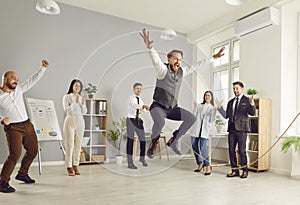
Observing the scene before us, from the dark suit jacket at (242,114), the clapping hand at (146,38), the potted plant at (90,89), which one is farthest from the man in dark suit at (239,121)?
the clapping hand at (146,38)

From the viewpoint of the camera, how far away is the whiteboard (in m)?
4.77

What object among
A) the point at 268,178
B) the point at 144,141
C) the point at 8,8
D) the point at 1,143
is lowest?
the point at 268,178

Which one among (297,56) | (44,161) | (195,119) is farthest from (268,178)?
(44,161)

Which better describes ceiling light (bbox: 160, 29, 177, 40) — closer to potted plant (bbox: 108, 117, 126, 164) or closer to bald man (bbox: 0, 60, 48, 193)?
potted plant (bbox: 108, 117, 126, 164)

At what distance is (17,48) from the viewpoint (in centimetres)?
526

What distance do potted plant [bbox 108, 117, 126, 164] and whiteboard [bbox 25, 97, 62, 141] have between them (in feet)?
9.10

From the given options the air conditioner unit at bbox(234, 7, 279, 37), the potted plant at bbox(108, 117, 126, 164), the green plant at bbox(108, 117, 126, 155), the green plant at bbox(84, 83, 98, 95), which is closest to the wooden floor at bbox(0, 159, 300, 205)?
the potted plant at bbox(108, 117, 126, 164)

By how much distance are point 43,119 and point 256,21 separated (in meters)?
4.26

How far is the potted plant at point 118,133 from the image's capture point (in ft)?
6.95

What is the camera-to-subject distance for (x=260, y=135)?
5.11 meters

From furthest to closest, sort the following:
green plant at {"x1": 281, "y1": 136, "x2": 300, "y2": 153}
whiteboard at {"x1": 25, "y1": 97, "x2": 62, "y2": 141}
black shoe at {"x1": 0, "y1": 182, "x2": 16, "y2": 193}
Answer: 1. whiteboard at {"x1": 25, "y1": 97, "x2": 62, "y2": 141}
2. green plant at {"x1": 281, "y1": 136, "x2": 300, "y2": 153}
3. black shoe at {"x1": 0, "y1": 182, "x2": 16, "y2": 193}

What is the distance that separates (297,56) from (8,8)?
534cm

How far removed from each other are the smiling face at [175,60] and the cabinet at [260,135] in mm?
3727

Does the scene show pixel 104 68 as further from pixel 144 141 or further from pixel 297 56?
pixel 297 56
